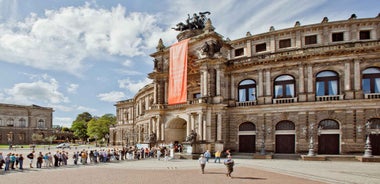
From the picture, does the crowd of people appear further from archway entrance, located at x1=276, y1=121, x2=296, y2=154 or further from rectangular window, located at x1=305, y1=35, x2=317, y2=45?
rectangular window, located at x1=305, y1=35, x2=317, y2=45

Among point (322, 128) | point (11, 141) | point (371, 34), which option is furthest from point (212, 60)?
point (11, 141)

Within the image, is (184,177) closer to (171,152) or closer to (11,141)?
(171,152)

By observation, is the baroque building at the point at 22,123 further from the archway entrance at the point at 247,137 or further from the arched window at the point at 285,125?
the arched window at the point at 285,125

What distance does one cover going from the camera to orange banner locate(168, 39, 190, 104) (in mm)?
41312

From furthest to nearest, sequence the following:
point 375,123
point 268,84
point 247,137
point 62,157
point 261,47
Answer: point 261,47
point 247,137
point 268,84
point 375,123
point 62,157

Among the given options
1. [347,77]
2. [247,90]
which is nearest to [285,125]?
[247,90]

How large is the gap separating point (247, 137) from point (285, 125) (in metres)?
5.12

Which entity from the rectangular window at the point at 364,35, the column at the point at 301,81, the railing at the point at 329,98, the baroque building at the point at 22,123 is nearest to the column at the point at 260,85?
the column at the point at 301,81

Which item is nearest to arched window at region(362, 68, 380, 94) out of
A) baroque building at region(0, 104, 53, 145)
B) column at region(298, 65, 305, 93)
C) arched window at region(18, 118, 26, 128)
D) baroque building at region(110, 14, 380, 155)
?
baroque building at region(110, 14, 380, 155)

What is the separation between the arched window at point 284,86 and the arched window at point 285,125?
130 inches

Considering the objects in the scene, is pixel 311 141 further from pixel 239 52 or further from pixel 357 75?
pixel 239 52

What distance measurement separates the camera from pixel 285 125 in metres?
37.2

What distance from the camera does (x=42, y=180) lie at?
20062 millimetres

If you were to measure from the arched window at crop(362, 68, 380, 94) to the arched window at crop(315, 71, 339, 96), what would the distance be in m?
2.82
